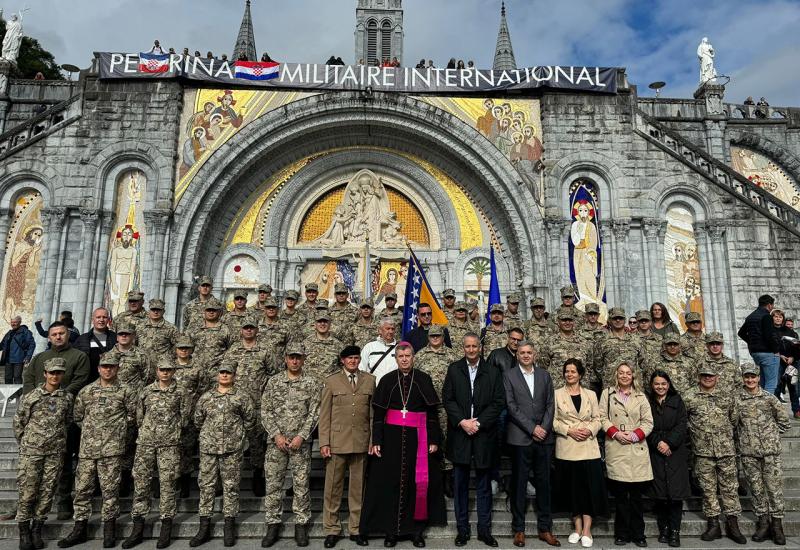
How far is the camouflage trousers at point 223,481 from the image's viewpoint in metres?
5.82

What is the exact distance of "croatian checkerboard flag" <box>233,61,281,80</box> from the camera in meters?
15.1

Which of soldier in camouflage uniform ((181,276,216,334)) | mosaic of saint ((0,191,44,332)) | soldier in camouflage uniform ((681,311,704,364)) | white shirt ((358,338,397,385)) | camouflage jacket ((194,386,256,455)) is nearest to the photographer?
camouflage jacket ((194,386,256,455))

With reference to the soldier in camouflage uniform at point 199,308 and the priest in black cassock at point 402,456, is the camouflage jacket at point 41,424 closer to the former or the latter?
the soldier in camouflage uniform at point 199,308

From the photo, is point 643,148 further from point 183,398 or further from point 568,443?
point 183,398

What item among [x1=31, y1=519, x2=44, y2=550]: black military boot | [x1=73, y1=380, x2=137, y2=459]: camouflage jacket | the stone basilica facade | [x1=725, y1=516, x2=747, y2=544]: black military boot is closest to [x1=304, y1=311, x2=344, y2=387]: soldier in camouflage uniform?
[x1=73, y1=380, x2=137, y2=459]: camouflage jacket

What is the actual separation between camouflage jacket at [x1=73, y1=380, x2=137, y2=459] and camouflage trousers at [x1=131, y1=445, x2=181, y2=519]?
0.27 metres

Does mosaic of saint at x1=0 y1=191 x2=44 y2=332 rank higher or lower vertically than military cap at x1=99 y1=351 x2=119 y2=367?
higher

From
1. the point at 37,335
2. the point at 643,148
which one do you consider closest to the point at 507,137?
the point at 643,148

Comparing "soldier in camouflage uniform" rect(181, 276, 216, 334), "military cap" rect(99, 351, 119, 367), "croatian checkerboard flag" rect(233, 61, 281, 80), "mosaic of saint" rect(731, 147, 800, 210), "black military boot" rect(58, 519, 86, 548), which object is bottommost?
"black military boot" rect(58, 519, 86, 548)

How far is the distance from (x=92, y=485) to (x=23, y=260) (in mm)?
10850

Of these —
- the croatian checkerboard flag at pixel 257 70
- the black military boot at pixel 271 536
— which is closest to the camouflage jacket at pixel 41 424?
the black military boot at pixel 271 536

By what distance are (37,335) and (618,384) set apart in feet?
45.1

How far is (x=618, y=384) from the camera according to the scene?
596 cm

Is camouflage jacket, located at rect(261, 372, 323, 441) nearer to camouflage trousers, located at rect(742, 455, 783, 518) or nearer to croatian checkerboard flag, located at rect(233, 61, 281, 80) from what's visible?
camouflage trousers, located at rect(742, 455, 783, 518)
